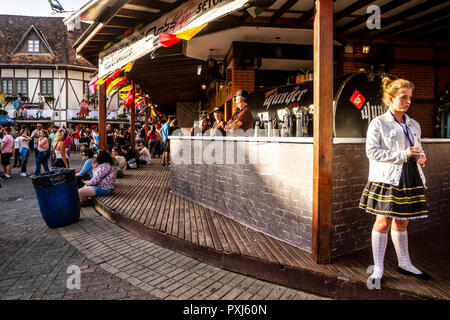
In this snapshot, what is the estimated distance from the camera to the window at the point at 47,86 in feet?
92.5

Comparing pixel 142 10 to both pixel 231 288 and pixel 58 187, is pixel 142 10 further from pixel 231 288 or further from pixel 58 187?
pixel 231 288

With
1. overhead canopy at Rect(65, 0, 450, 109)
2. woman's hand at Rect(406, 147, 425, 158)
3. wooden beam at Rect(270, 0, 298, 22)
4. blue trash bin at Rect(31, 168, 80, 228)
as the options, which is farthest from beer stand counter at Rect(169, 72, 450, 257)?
blue trash bin at Rect(31, 168, 80, 228)

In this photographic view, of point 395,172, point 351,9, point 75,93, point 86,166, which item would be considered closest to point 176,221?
point 395,172

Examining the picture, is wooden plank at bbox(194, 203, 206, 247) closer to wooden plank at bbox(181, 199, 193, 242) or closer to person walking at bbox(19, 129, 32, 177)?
wooden plank at bbox(181, 199, 193, 242)

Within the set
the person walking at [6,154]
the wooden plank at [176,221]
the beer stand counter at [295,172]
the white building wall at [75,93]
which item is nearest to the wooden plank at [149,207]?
the wooden plank at [176,221]

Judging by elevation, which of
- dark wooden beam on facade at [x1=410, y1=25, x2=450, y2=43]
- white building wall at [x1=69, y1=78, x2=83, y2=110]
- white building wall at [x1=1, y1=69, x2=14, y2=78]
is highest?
white building wall at [x1=1, y1=69, x2=14, y2=78]

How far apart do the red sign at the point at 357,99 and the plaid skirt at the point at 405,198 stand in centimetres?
164

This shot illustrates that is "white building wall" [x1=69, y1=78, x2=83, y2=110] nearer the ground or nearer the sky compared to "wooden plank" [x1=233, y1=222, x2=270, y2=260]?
nearer the sky

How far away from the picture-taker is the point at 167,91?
1551 centimetres

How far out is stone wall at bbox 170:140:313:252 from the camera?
3.50 metres

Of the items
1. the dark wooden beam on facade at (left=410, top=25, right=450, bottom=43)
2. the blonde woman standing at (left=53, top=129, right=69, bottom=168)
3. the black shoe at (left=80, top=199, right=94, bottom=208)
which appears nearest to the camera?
the black shoe at (left=80, top=199, right=94, bottom=208)

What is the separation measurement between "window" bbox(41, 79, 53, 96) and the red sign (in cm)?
3066

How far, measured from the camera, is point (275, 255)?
334cm

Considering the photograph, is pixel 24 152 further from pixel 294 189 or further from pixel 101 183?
pixel 294 189
